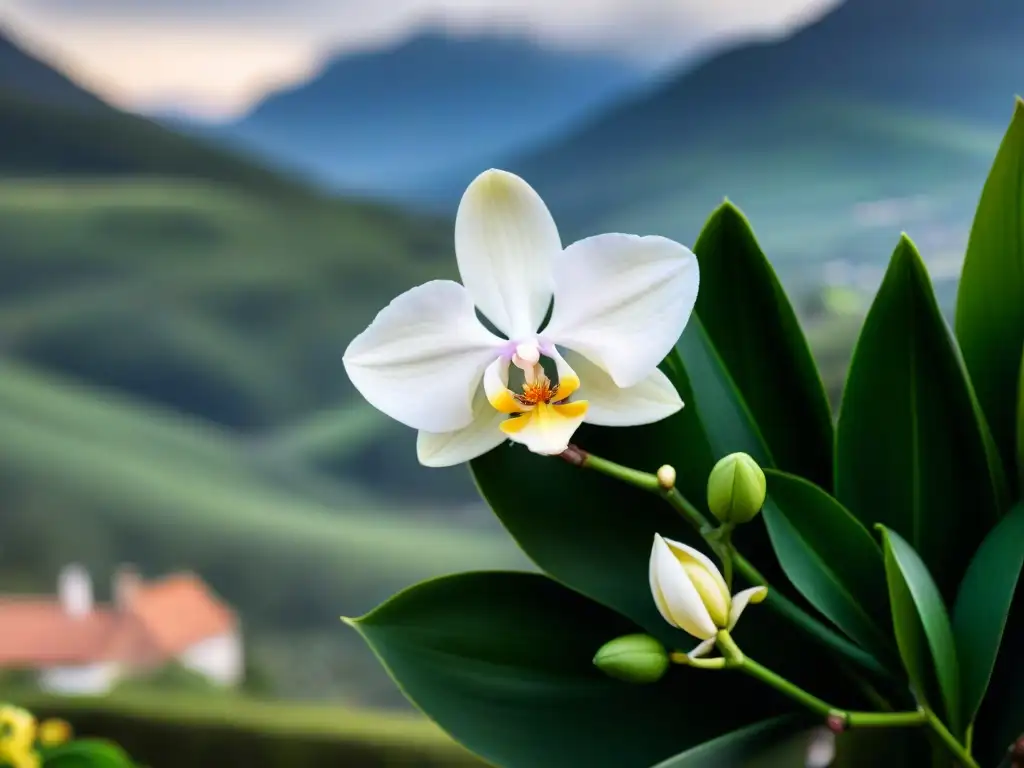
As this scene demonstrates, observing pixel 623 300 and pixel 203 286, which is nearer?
pixel 623 300

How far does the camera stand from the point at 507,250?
268 millimetres

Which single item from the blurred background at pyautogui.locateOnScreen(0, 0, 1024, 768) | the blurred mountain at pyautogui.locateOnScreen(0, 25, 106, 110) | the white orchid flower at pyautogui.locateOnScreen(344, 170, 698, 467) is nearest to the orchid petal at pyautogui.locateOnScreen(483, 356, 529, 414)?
the white orchid flower at pyautogui.locateOnScreen(344, 170, 698, 467)

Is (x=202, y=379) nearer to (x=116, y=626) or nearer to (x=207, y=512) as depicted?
(x=207, y=512)

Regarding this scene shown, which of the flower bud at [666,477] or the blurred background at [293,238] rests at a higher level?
the blurred background at [293,238]

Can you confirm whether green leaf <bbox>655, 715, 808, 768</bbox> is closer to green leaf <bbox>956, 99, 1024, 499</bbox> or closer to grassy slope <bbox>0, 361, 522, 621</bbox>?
green leaf <bbox>956, 99, 1024, 499</bbox>

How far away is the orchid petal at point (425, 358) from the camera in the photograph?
252mm

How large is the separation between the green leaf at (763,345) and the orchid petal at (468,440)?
76 millimetres

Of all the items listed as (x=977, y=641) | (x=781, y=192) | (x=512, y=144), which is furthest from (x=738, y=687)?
(x=512, y=144)

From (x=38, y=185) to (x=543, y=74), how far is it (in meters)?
0.58

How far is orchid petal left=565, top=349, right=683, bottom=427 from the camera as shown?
251 mm

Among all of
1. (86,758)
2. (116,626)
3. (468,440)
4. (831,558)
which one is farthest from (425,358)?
(116,626)

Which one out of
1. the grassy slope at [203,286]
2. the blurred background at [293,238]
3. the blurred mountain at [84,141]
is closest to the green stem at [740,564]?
the blurred background at [293,238]

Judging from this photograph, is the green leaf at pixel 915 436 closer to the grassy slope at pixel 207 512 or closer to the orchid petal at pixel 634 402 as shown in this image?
the orchid petal at pixel 634 402

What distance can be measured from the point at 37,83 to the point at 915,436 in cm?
105
